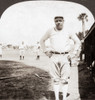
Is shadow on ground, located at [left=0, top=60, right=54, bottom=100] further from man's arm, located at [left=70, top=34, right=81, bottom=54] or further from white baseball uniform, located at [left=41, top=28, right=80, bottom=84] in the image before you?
man's arm, located at [left=70, top=34, right=81, bottom=54]

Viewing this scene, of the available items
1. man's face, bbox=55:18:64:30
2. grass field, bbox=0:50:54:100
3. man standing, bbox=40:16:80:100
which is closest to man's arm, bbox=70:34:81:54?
man standing, bbox=40:16:80:100

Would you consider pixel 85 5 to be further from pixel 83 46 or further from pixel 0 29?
pixel 0 29

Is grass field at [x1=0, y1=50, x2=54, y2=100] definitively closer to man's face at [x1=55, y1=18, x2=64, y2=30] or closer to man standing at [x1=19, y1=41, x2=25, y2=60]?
man standing at [x1=19, y1=41, x2=25, y2=60]

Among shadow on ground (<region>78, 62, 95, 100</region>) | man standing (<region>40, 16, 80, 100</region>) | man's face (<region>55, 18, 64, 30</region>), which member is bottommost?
shadow on ground (<region>78, 62, 95, 100</region>)

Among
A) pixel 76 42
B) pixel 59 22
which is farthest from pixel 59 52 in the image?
pixel 59 22

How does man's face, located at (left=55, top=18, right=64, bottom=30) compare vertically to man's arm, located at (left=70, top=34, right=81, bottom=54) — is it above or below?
above

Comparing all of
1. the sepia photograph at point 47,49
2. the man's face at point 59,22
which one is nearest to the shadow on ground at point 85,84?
the sepia photograph at point 47,49
